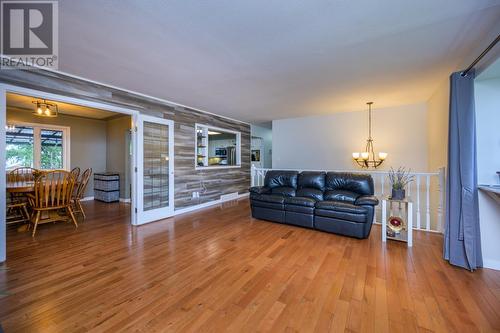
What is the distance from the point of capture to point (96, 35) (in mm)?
2107

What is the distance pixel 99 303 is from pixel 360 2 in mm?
3236

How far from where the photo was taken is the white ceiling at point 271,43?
1.74 metres

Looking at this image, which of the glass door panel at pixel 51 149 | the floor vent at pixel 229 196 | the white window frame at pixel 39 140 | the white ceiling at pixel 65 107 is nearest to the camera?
the white ceiling at pixel 65 107

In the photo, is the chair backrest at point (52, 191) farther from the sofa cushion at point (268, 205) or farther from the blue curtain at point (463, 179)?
→ the blue curtain at point (463, 179)

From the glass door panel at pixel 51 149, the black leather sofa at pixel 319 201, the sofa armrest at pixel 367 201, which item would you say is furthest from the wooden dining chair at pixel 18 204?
the sofa armrest at pixel 367 201

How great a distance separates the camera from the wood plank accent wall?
9.36 ft

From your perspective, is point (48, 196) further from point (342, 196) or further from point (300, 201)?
point (342, 196)

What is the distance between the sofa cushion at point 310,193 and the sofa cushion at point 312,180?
0.09 metres

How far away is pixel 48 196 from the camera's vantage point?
11.6 ft

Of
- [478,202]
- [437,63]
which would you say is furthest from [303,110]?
[478,202]

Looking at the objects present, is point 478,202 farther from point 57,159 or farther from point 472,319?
point 57,159

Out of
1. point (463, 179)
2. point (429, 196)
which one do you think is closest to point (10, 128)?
point (463, 179)

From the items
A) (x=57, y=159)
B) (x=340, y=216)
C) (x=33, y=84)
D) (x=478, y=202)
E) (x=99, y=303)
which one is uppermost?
(x=33, y=84)

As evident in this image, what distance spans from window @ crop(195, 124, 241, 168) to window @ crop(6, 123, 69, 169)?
12.6 ft
